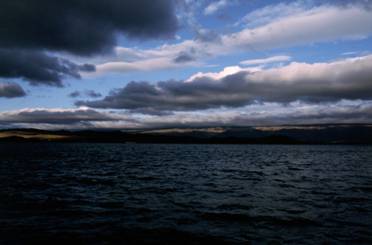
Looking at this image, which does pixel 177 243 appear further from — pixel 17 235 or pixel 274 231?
pixel 17 235

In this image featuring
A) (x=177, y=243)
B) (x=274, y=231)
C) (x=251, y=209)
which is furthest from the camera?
(x=251, y=209)

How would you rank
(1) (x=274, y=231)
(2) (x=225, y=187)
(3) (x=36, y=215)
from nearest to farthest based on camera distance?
(1) (x=274, y=231) < (3) (x=36, y=215) < (2) (x=225, y=187)

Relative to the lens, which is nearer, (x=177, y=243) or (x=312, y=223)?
(x=177, y=243)

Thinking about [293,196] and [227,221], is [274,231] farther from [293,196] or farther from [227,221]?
[293,196]

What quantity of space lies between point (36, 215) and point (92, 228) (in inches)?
189

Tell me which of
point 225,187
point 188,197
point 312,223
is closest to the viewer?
point 312,223

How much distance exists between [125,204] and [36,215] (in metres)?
5.78

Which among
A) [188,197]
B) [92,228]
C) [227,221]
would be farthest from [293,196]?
[92,228]

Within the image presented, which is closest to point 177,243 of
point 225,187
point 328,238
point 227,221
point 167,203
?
point 227,221

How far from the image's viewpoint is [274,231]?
16156mm

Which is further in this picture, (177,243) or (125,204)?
(125,204)

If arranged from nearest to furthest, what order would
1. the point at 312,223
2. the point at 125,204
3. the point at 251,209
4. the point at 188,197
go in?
1. the point at 312,223
2. the point at 251,209
3. the point at 125,204
4. the point at 188,197

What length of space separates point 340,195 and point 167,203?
1464 centimetres

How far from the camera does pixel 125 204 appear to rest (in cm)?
2267
